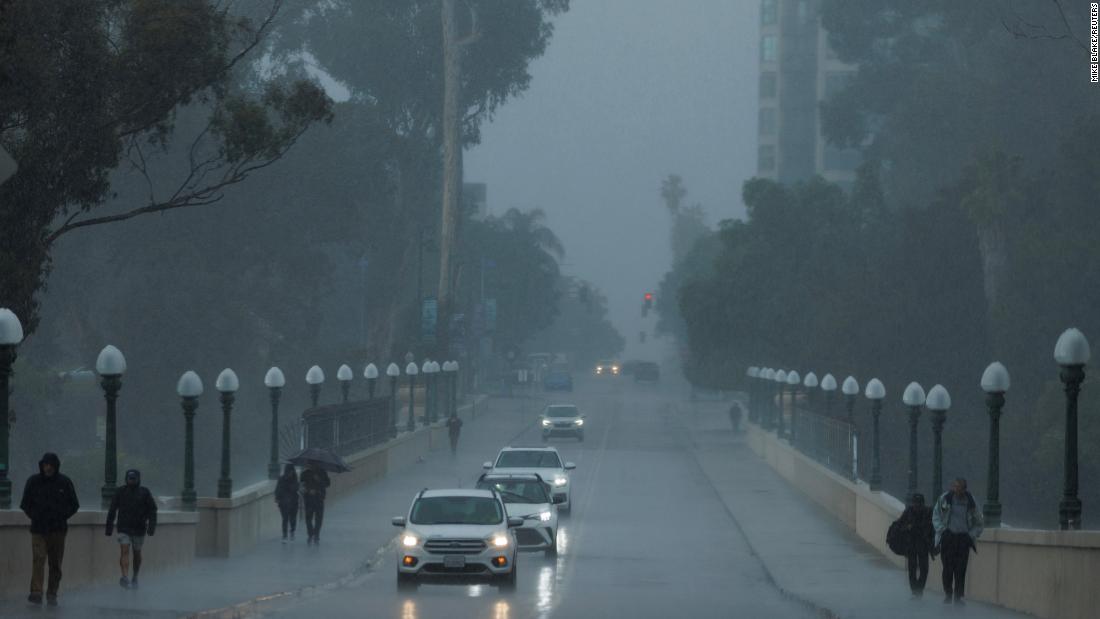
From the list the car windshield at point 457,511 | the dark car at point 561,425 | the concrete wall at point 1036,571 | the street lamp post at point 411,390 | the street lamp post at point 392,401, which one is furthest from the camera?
the dark car at point 561,425

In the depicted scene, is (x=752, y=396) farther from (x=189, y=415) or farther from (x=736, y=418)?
(x=189, y=415)

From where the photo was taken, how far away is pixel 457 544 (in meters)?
21.2

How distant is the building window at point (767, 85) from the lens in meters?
152

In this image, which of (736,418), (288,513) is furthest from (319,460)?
(736,418)

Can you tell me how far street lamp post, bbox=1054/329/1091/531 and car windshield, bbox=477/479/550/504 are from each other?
37.6ft

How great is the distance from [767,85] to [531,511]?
5069 inches

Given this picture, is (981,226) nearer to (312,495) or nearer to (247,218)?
(247,218)

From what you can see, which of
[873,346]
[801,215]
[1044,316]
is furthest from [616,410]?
[1044,316]

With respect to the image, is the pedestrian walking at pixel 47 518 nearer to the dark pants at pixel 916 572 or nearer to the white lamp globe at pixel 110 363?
the white lamp globe at pixel 110 363

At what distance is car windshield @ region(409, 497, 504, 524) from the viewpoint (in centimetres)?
2209

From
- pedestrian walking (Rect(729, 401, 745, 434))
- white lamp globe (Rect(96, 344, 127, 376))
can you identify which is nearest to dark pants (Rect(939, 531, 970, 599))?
white lamp globe (Rect(96, 344, 127, 376))

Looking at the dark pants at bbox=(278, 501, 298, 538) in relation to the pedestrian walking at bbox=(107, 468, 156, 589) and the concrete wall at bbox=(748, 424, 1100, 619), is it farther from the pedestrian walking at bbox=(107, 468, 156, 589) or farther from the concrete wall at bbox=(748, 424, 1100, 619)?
the concrete wall at bbox=(748, 424, 1100, 619)

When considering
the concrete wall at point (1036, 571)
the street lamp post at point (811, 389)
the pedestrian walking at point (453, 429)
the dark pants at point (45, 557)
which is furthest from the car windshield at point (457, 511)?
the pedestrian walking at point (453, 429)

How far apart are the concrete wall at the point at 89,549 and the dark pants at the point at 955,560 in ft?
35.3
